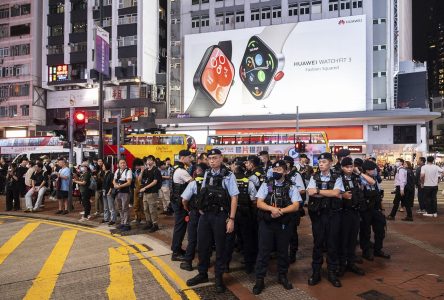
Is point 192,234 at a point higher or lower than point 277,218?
Answer: lower

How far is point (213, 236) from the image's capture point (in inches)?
224

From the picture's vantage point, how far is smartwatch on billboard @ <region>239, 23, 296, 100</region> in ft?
136

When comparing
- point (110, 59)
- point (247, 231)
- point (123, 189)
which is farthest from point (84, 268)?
point (110, 59)

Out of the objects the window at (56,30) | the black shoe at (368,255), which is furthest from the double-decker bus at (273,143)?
the window at (56,30)

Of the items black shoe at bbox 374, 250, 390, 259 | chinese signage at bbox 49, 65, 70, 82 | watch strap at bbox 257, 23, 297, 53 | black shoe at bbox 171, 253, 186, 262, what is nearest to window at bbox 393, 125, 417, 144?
watch strap at bbox 257, 23, 297, 53

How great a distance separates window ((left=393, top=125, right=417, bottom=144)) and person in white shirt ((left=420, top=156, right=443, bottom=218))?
97.1ft

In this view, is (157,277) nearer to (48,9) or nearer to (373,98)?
(373,98)

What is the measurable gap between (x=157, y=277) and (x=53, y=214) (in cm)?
829

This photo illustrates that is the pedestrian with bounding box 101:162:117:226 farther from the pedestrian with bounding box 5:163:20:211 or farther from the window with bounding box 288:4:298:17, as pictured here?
the window with bounding box 288:4:298:17

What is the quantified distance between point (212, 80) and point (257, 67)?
5784 millimetres

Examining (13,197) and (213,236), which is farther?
(13,197)

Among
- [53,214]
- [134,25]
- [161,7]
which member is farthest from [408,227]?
[161,7]

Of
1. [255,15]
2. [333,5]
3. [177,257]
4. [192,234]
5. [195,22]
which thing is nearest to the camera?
[192,234]

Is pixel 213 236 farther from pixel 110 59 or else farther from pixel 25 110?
pixel 25 110
